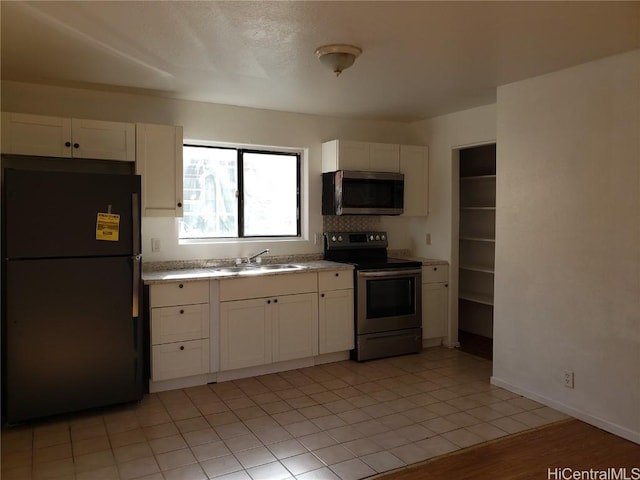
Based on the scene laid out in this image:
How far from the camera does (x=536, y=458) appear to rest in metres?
2.70

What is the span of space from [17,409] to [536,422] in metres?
3.21

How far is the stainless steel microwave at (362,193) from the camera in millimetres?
4574

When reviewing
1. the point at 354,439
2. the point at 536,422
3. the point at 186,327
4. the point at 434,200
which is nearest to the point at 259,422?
the point at 354,439

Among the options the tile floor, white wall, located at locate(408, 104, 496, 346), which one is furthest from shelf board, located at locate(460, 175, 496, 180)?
the tile floor

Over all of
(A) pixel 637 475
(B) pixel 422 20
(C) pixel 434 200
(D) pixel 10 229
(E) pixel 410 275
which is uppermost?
(B) pixel 422 20

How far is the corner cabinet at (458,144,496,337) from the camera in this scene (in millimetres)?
5266

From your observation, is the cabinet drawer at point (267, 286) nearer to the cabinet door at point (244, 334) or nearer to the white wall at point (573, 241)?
the cabinet door at point (244, 334)

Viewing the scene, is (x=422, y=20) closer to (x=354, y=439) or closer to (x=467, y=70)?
(x=467, y=70)

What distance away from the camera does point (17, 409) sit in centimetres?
300

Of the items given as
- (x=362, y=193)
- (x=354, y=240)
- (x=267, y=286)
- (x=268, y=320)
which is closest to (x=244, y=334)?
(x=268, y=320)

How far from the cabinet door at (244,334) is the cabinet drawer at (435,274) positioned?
5.37 ft

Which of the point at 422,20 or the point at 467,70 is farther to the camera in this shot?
the point at 467,70

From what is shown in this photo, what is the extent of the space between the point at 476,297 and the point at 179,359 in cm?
311

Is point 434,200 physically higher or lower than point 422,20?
lower
